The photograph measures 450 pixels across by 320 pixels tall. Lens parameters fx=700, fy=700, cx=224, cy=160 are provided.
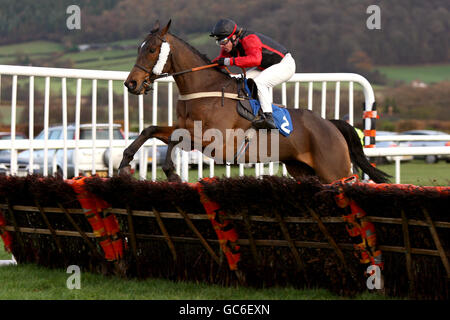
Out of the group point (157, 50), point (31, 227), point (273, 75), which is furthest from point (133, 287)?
point (273, 75)

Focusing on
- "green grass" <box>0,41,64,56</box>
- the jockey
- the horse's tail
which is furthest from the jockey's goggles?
"green grass" <box>0,41,64,56</box>

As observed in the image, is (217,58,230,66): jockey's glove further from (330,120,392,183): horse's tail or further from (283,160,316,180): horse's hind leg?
(330,120,392,183): horse's tail

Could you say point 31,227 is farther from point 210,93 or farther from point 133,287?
point 210,93

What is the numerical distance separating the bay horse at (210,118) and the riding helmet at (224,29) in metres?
0.30

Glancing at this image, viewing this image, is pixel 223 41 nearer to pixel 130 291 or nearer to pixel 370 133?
pixel 370 133

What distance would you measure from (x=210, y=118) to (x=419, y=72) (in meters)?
59.2

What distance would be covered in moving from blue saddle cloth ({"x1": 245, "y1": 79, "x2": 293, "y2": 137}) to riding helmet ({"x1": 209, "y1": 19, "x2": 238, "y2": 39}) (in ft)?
1.62

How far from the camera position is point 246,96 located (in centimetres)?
604

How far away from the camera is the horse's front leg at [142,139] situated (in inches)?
217

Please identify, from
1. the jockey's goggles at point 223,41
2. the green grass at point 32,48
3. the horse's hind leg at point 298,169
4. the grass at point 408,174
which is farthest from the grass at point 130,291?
the green grass at point 32,48

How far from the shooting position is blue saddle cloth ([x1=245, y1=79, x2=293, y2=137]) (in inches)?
237

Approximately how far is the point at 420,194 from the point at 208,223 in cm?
131

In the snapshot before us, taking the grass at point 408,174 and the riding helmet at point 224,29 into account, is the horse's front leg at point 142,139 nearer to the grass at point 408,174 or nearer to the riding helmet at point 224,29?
the grass at point 408,174

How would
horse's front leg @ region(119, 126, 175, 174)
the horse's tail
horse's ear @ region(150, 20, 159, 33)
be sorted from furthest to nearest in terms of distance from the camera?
the horse's tail < horse's ear @ region(150, 20, 159, 33) < horse's front leg @ region(119, 126, 175, 174)
